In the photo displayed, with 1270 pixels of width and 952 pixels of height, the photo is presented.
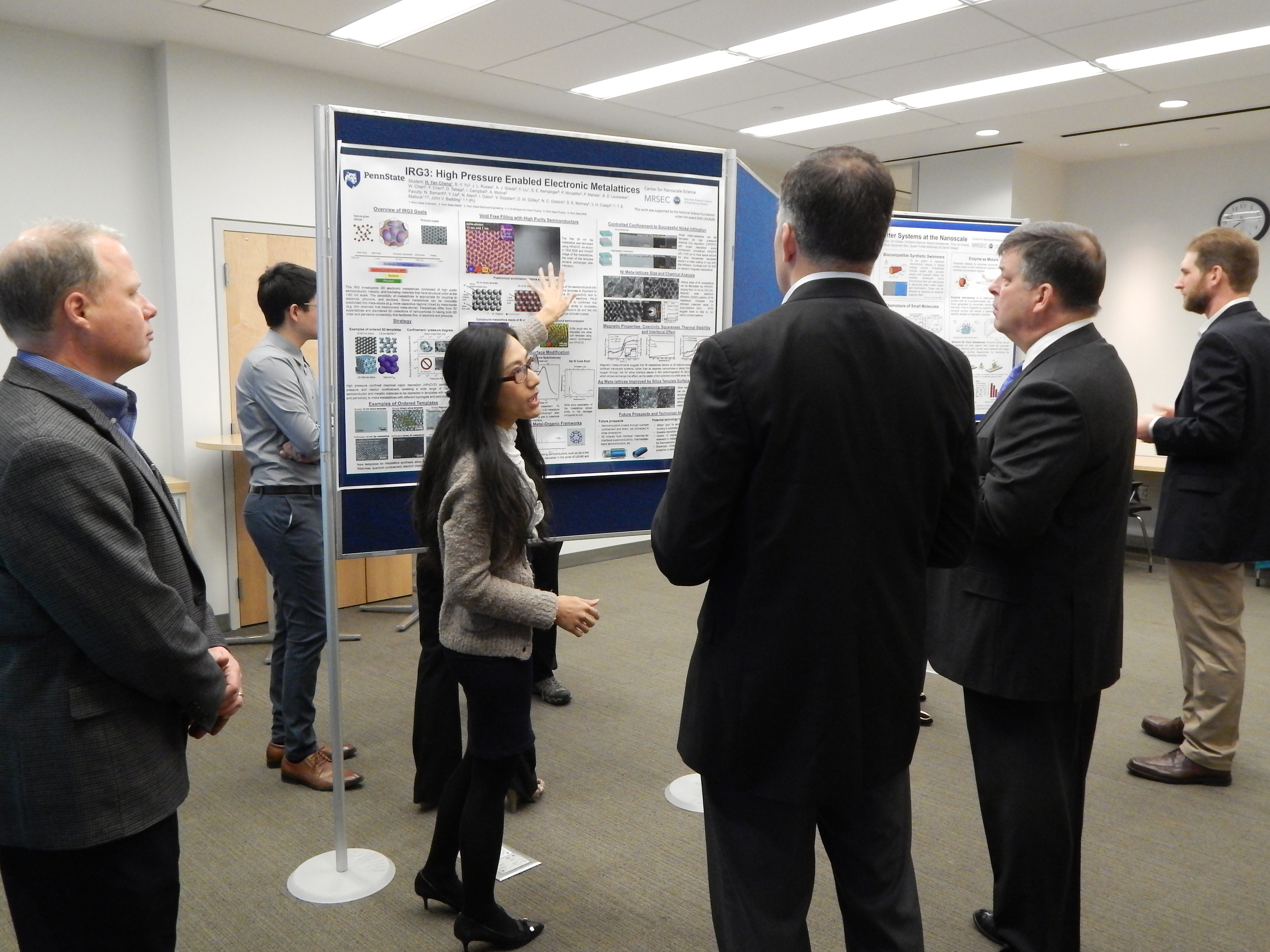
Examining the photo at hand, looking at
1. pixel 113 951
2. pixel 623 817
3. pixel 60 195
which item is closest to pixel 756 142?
pixel 60 195

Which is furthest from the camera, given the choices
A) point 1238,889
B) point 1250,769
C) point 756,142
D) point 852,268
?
point 756,142

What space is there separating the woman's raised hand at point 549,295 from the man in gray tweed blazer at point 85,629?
1.15m

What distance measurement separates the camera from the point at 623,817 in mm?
2797

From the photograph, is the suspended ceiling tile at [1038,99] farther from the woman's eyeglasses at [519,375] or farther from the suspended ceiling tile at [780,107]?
the woman's eyeglasses at [519,375]

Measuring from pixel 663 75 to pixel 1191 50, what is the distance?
105 inches

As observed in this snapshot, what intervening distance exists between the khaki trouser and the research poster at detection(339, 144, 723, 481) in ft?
5.96

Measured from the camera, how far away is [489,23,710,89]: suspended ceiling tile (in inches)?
174

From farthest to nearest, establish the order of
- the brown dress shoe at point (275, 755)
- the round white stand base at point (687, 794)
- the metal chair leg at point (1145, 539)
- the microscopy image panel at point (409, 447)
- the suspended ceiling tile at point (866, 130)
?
the metal chair leg at point (1145, 539)
the suspended ceiling tile at point (866, 130)
the brown dress shoe at point (275, 755)
the round white stand base at point (687, 794)
the microscopy image panel at point (409, 447)

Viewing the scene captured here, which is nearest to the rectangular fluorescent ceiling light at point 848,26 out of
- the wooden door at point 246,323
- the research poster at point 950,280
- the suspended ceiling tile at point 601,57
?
the suspended ceiling tile at point 601,57

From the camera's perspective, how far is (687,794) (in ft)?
9.57

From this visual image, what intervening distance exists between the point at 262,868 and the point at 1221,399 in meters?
3.14

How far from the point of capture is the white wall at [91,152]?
164 inches

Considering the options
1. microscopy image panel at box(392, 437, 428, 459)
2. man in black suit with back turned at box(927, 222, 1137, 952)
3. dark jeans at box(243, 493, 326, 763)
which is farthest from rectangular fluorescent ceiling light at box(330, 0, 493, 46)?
man in black suit with back turned at box(927, 222, 1137, 952)

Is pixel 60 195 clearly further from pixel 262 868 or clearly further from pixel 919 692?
pixel 919 692
